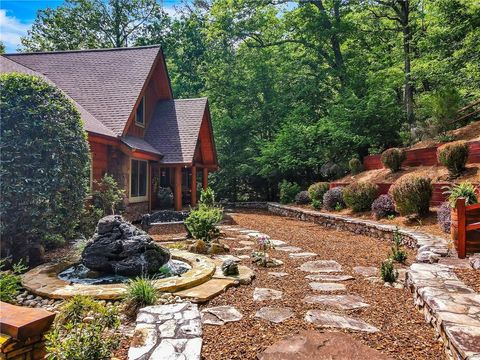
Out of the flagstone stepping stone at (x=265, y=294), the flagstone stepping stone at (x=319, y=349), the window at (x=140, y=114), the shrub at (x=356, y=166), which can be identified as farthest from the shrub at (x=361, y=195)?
the window at (x=140, y=114)

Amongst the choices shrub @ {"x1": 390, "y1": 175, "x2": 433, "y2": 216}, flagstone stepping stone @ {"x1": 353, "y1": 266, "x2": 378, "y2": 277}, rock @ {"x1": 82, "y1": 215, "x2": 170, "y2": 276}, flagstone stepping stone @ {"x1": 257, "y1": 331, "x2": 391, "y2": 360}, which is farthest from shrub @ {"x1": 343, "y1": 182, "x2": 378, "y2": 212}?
flagstone stepping stone @ {"x1": 257, "y1": 331, "x2": 391, "y2": 360}

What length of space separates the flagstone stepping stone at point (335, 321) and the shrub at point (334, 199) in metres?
7.96

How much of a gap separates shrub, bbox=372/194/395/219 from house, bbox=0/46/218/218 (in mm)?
6188

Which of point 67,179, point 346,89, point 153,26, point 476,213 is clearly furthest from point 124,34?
point 476,213

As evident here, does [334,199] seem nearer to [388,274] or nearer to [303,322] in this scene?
[388,274]

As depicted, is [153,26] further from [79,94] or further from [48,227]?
[48,227]

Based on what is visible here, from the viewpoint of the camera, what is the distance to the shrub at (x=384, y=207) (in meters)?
8.25

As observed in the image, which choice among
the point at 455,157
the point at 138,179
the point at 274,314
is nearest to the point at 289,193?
the point at 138,179

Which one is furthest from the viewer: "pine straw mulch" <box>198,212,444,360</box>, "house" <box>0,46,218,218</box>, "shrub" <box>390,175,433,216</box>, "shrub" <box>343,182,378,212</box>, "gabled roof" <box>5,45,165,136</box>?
"gabled roof" <box>5,45,165,136</box>

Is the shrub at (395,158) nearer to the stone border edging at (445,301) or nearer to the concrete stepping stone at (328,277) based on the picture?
the stone border edging at (445,301)

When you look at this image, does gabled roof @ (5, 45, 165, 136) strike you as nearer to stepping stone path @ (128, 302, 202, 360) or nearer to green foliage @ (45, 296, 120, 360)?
green foliage @ (45, 296, 120, 360)

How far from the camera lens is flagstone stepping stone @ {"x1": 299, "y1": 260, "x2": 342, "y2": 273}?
186 inches

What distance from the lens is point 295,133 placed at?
15141 mm

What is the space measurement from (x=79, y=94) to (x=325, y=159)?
10.4m
